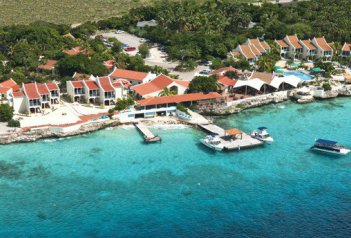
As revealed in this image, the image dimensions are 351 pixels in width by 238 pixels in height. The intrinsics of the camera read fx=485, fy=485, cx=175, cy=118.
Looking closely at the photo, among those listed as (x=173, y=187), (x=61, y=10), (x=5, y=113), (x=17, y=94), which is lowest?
(x=173, y=187)

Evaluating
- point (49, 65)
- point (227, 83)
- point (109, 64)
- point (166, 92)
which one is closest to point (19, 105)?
point (49, 65)

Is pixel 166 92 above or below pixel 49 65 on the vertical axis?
below

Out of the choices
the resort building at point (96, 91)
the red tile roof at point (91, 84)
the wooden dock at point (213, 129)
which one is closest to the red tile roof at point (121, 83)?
the resort building at point (96, 91)

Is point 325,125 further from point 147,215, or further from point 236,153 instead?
point 147,215

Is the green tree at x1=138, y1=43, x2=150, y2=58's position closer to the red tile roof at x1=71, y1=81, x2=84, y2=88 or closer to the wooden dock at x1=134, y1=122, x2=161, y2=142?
the red tile roof at x1=71, y1=81, x2=84, y2=88

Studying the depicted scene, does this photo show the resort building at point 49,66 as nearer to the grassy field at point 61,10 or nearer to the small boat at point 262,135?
the small boat at point 262,135

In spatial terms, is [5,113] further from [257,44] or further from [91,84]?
[257,44]

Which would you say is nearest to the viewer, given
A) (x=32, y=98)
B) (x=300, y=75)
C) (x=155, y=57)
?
(x=32, y=98)
